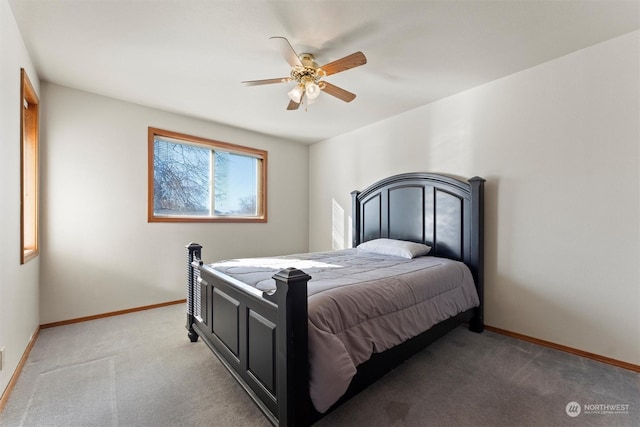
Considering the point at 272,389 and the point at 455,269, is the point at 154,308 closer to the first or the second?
the point at 272,389

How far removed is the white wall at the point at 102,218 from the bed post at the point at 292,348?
2.89m

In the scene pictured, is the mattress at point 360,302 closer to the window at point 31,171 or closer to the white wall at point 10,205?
the white wall at point 10,205

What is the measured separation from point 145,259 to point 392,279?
310cm

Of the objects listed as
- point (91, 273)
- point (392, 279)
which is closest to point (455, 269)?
point (392, 279)

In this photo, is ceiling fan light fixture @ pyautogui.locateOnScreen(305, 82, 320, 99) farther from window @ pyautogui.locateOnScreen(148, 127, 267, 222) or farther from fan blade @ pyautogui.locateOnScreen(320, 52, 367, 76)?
window @ pyautogui.locateOnScreen(148, 127, 267, 222)

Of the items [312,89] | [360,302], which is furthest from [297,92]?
[360,302]

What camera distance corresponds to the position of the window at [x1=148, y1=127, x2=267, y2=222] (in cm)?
361

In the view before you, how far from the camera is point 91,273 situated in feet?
10.1

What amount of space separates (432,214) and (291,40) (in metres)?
2.30

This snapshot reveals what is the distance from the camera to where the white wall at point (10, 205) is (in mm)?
1717

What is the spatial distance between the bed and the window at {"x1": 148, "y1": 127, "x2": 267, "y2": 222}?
1.44 m

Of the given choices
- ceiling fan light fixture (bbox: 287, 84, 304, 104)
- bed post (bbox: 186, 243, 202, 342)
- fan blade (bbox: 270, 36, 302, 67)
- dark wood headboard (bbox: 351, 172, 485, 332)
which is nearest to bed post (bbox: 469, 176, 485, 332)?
dark wood headboard (bbox: 351, 172, 485, 332)

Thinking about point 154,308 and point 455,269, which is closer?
point 455,269

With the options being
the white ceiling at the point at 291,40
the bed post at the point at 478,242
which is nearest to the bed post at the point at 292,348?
the white ceiling at the point at 291,40
